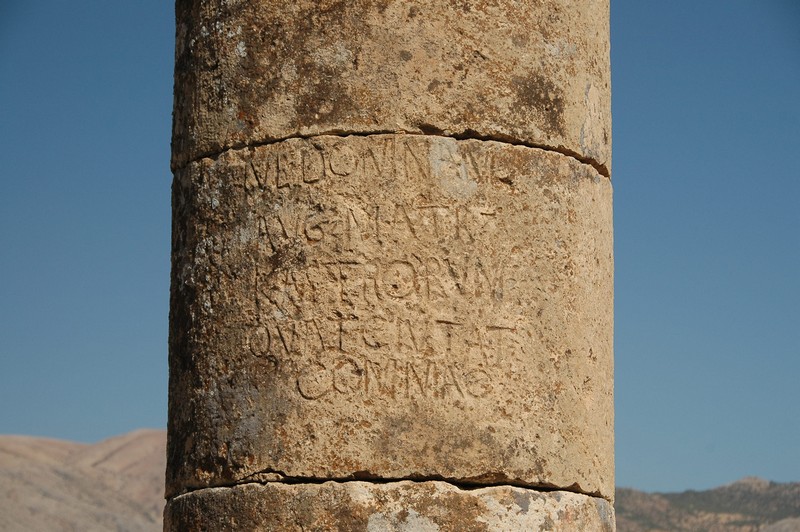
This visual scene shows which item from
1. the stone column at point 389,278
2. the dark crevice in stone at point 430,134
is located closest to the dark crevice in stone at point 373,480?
the stone column at point 389,278

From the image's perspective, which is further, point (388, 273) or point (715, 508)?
point (715, 508)

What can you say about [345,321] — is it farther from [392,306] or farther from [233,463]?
[233,463]

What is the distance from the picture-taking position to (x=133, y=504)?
50625 mm

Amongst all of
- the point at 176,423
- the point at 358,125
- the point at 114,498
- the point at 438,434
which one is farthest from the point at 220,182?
the point at 114,498

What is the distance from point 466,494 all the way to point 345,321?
0.75 metres

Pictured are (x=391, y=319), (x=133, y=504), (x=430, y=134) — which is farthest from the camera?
(x=133, y=504)

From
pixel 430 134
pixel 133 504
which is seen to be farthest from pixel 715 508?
pixel 430 134

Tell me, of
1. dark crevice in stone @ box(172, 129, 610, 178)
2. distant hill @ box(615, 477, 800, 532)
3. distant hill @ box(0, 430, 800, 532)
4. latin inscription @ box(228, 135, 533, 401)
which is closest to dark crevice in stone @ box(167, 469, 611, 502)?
latin inscription @ box(228, 135, 533, 401)

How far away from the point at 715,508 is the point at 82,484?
2382 centimetres

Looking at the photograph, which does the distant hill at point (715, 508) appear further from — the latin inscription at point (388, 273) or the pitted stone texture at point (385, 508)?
the latin inscription at point (388, 273)

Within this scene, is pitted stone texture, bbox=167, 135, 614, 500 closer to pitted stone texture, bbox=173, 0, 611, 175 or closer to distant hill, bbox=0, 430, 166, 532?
pitted stone texture, bbox=173, 0, 611, 175

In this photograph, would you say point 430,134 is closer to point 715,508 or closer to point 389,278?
point 389,278

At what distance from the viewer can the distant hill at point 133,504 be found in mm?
40875

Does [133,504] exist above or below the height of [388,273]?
below
